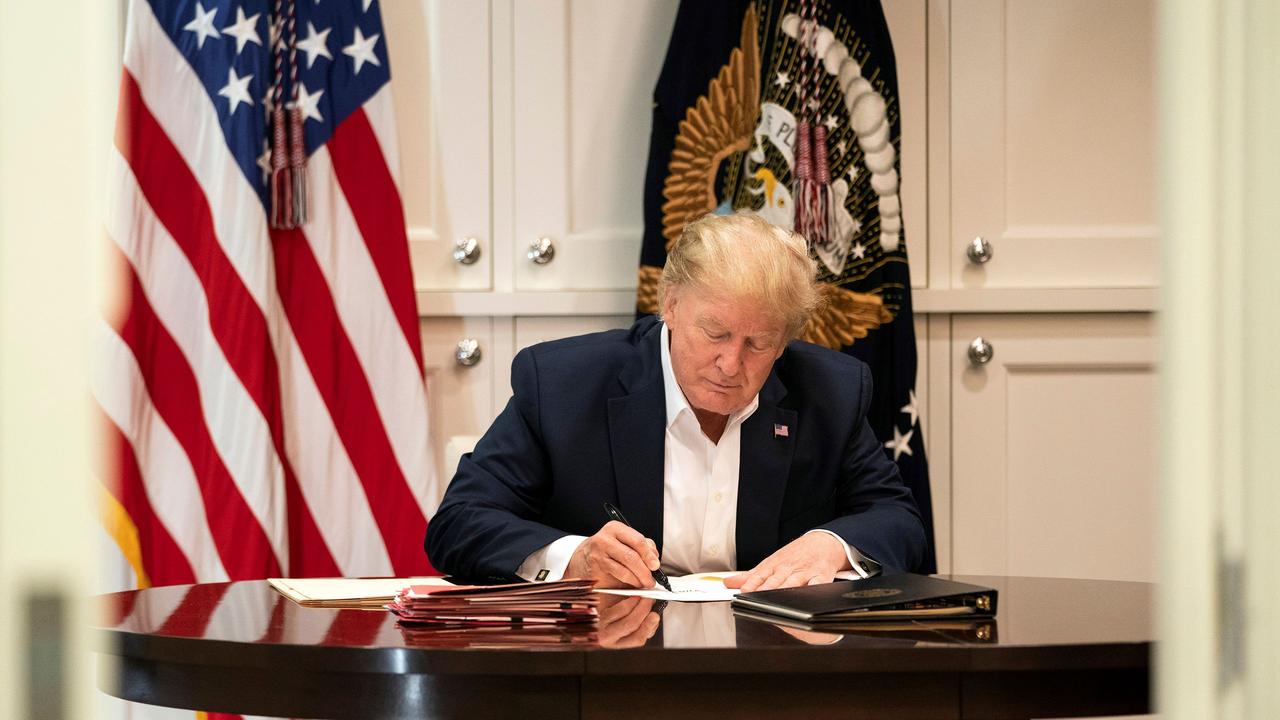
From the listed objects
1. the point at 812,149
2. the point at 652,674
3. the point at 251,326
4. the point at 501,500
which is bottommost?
the point at 652,674

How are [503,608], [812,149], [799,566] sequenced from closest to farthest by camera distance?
[503,608] → [799,566] → [812,149]

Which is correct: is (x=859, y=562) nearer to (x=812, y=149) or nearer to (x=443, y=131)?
(x=812, y=149)

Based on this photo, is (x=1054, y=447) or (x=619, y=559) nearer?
(x=619, y=559)

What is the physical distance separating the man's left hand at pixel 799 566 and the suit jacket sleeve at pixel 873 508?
0.04 metres

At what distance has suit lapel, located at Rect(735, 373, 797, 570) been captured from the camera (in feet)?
7.16

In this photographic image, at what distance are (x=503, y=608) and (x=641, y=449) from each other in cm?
63

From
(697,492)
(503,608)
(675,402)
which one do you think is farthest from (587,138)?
(503,608)

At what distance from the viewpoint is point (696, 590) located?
1.90 metres

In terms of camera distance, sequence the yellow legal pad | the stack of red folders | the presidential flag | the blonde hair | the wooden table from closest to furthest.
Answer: the wooden table
the stack of red folders
the yellow legal pad
the blonde hair
the presidential flag

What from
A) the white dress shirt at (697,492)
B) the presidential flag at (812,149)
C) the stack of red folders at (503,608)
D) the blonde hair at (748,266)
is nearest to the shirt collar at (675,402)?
the white dress shirt at (697,492)

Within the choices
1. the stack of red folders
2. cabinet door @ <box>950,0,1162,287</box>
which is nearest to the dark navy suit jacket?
the stack of red folders

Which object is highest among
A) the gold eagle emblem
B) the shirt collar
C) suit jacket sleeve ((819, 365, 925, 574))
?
the gold eagle emblem

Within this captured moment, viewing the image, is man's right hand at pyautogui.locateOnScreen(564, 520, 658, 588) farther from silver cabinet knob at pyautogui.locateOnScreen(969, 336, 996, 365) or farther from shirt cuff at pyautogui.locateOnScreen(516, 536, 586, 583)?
silver cabinet knob at pyautogui.locateOnScreen(969, 336, 996, 365)

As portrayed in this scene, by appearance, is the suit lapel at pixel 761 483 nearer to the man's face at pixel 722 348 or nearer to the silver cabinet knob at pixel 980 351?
the man's face at pixel 722 348
